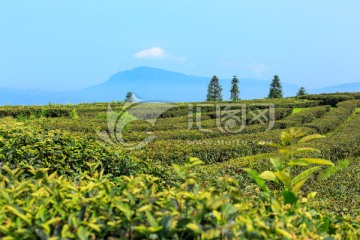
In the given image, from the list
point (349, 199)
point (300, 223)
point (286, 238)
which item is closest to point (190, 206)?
point (286, 238)

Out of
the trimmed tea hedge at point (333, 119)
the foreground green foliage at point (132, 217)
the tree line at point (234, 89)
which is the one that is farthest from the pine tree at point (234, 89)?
the foreground green foliage at point (132, 217)

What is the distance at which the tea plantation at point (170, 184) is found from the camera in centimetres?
202

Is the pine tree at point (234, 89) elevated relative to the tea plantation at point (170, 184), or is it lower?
elevated

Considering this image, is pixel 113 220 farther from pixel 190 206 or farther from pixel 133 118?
pixel 133 118

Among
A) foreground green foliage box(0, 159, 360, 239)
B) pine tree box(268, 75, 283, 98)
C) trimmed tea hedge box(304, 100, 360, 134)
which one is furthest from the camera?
pine tree box(268, 75, 283, 98)

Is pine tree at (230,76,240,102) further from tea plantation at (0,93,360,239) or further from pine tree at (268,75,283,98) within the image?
tea plantation at (0,93,360,239)

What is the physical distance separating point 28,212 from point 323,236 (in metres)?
1.79

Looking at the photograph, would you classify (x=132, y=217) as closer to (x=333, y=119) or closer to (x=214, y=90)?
(x=333, y=119)

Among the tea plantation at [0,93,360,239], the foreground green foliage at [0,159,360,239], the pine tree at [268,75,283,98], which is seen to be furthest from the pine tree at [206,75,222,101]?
the foreground green foliage at [0,159,360,239]

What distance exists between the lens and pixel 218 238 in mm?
1950

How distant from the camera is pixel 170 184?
2744 mm

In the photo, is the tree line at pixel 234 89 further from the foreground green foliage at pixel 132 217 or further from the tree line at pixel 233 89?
the foreground green foliage at pixel 132 217

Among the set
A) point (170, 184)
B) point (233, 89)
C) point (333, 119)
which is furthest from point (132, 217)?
point (233, 89)

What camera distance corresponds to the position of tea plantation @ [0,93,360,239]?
79.6 inches
